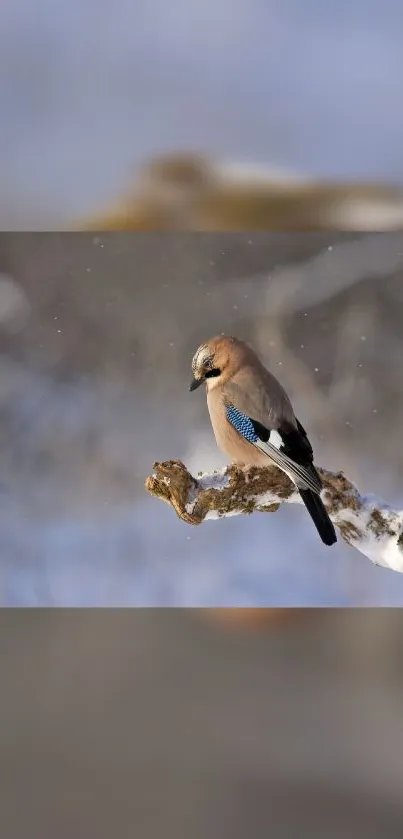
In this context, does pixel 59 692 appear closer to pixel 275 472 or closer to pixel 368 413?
pixel 275 472

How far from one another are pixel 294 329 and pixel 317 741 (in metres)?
1.13

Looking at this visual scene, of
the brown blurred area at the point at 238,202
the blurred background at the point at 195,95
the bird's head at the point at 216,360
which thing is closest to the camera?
the blurred background at the point at 195,95

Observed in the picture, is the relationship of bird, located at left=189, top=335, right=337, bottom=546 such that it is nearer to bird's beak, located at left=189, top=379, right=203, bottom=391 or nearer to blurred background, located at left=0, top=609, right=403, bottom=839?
bird's beak, located at left=189, top=379, right=203, bottom=391

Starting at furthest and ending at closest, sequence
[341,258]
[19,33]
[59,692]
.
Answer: [341,258]
[59,692]
[19,33]

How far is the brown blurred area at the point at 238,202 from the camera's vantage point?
211cm

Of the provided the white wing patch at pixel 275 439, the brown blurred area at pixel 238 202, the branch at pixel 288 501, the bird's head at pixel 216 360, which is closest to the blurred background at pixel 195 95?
the brown blurred area at pixel 238 202

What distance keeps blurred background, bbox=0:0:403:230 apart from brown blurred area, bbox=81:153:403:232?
0.5 inches

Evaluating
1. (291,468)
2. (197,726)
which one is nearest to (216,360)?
(291,468)

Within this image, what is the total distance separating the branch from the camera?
2.13 m

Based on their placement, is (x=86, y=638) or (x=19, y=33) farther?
(x=86, y=638)

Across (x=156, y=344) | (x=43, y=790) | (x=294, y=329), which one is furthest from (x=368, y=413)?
(x=43, y=790)

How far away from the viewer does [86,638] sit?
7.45ft

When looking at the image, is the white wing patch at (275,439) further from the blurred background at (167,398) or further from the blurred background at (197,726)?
the blurred background at (197,726)

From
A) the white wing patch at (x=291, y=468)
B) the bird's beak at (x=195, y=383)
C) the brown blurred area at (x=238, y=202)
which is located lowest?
the white wing patch at (x=291, y=468)
